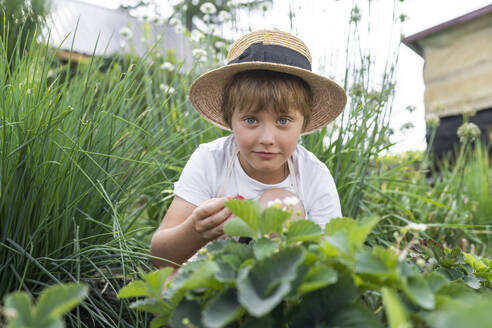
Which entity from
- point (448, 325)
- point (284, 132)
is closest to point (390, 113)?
point (284, 132)

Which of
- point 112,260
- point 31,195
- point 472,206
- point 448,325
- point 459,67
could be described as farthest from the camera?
point 459,67

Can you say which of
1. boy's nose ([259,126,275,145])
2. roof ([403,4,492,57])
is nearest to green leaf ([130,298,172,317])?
boy's nose ([259,126,275,145])

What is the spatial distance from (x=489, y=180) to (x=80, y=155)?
3306 millimetres

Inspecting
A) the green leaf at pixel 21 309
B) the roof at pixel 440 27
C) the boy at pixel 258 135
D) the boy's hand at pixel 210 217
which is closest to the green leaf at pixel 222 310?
the green leaf at pixel 21 309

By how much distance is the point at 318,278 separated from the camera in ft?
1.91

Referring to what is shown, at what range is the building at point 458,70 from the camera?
220 inches

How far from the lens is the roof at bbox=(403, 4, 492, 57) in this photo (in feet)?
17.7

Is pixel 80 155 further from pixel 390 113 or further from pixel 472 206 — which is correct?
pixel 472 206

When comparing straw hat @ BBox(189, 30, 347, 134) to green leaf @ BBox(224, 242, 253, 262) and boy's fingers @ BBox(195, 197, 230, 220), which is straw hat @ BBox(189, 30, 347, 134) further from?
green leaf @ BBox(224, 242, 253, 262)

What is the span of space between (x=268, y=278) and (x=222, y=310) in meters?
0.08

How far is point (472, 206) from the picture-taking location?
2.88 m

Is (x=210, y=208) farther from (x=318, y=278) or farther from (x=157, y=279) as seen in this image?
(x=318, y=278)

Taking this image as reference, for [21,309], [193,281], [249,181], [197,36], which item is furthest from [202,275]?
[197,36]

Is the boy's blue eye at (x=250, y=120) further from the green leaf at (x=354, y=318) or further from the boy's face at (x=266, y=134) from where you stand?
A: the green leaf at (x=354, y=318)
